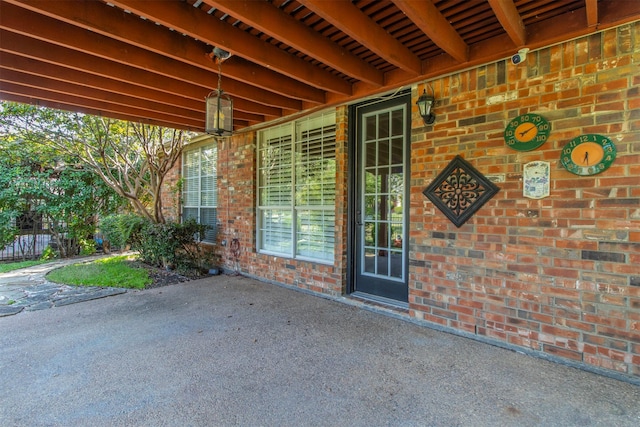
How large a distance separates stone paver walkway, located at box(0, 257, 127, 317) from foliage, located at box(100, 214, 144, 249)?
144 cm

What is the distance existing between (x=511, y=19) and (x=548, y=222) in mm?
1576

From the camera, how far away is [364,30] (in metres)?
2.51

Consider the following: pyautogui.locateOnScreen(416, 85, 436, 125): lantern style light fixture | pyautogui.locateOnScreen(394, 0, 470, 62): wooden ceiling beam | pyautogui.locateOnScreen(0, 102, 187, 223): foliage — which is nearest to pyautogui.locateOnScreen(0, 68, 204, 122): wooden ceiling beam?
pyautogui.locateOnScreen(0, 102, 187, 223): foliage

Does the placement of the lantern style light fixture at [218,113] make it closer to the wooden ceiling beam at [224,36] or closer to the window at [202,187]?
the wooden ceiling beam at [224,36]

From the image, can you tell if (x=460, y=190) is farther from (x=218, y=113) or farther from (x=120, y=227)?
(x=120, y=227)

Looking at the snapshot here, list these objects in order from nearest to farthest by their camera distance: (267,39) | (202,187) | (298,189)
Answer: (267,39) < (298,189) < (202,187)

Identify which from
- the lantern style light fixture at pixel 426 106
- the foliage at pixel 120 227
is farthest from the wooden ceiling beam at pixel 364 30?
the foliage at pixel 120 227

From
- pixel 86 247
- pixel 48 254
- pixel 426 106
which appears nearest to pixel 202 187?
pixel 86 247

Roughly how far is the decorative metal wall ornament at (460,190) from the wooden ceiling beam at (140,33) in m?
2.07

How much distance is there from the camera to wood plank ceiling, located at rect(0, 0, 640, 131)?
228 cm

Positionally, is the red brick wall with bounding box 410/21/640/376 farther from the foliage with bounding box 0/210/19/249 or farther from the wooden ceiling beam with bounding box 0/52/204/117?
the foliage with bounding box 0/210/19/249

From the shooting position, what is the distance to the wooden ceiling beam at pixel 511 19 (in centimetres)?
212

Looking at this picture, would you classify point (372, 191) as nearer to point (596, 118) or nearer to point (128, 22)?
point (596, 118)

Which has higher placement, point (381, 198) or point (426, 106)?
point (426, 106)
